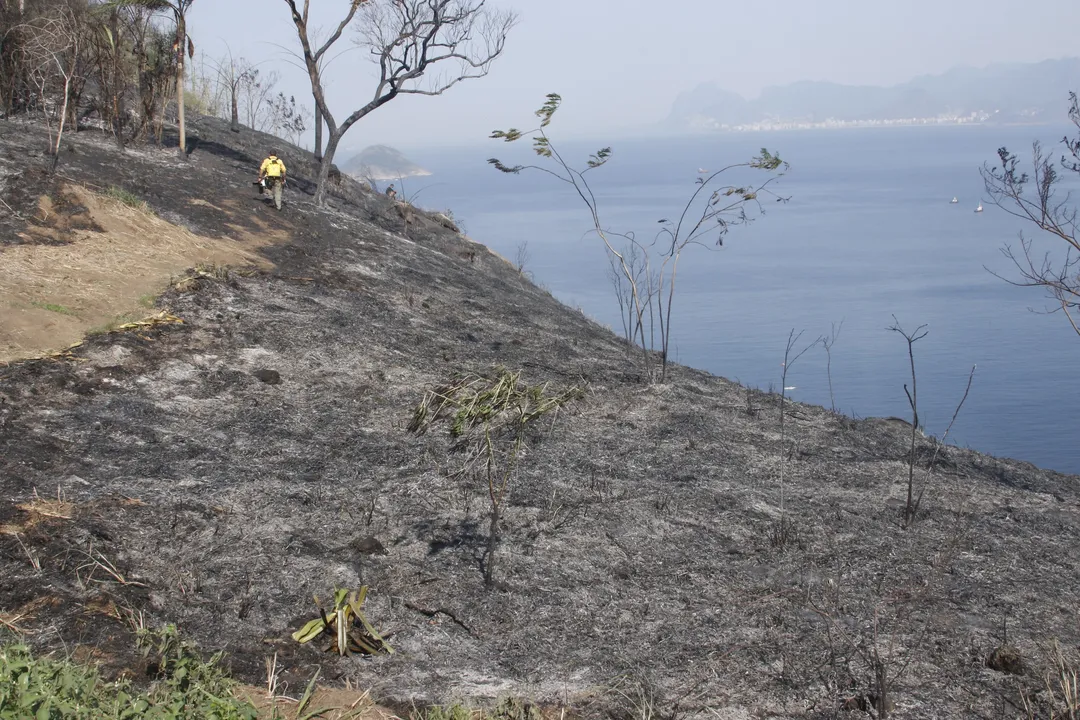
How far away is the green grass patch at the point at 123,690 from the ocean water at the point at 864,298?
8.81 meters

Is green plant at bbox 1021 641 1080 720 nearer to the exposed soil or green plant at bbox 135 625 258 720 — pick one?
the exposed soil

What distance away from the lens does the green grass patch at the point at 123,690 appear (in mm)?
4352

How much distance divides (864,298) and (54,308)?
160 feet

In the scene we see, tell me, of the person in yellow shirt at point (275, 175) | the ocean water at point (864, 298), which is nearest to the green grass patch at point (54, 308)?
the ocean water at point (864, 298)

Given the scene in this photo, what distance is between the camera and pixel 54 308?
35.6 ft

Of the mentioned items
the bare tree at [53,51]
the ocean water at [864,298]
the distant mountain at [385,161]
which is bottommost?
the ocean water at [864,298]

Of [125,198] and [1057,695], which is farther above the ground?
[125,198]

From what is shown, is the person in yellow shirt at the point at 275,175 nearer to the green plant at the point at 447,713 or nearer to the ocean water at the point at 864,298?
the ocean water at the point at 864,298

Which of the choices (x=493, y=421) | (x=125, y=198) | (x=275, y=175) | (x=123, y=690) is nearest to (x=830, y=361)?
(x=275, y=175)

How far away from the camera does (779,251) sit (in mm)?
70750

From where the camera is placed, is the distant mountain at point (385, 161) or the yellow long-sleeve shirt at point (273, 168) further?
the distant mountain at point (385, 161)

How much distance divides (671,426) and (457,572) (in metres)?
4.75

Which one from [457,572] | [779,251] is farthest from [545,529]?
[779,251]

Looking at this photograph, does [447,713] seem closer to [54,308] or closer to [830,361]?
[54,308]
